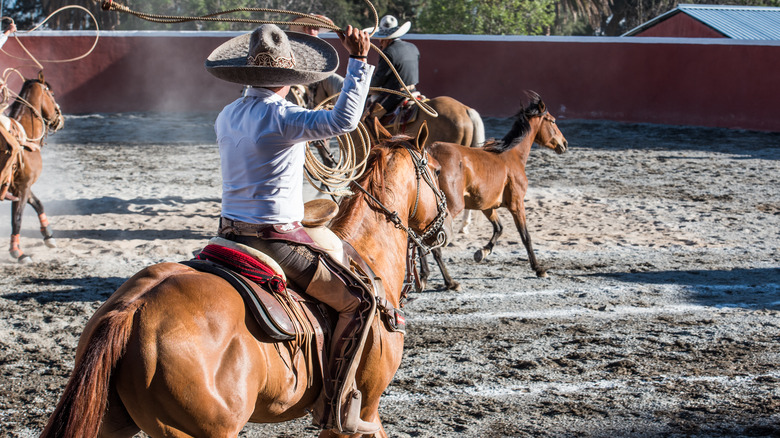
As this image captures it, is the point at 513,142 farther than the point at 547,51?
No

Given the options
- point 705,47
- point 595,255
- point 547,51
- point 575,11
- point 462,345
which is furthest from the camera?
point 575,11

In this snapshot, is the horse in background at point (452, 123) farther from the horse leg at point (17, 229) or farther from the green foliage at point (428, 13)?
the green foliage at point (428, 13)

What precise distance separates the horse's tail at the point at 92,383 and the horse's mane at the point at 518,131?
5959 millimetres

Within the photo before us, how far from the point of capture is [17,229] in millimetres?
7668

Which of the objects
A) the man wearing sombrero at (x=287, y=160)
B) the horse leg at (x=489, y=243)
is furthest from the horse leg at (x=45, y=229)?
the man wearing sombrero at (x=287, y=160)

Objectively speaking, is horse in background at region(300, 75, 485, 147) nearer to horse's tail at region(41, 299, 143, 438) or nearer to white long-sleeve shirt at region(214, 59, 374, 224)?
white long-sleeve shirt at region(214, 59, 374, 224)

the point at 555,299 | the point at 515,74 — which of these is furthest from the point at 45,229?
the point at 515,74

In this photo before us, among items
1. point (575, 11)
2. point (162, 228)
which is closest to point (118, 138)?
point (162, 228)

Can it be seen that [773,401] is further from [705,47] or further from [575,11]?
[575,11]

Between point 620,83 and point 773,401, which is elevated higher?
point 620,83

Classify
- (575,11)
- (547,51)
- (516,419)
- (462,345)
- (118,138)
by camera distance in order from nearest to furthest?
1. (516,419)
2. (462,345)
3. (118,138)
4. (547,51)
5. (575,11)

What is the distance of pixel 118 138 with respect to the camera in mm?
14953

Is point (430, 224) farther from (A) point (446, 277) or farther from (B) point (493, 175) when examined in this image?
(B) point (493, 175)

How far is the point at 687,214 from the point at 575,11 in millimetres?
21737
